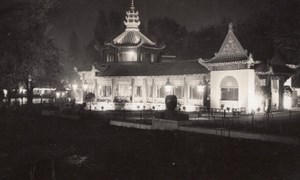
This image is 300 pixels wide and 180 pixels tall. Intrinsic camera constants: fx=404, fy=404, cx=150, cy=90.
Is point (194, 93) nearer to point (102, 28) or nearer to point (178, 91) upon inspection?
point (178, 91)

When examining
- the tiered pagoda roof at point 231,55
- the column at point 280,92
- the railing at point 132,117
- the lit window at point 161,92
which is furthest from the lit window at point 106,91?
the column at point 280,92

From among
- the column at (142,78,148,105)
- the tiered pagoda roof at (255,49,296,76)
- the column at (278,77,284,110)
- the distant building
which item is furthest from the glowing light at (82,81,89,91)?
the column at (278,77,284,110)

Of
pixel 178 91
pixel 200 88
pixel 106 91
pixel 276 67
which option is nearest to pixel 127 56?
pixel 106 91

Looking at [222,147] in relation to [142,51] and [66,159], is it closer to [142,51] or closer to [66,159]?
[66,159]

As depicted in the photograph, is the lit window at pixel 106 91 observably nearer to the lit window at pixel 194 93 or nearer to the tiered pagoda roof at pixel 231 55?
the lit window at pixel 194 93

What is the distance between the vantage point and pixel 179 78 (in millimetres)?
39438

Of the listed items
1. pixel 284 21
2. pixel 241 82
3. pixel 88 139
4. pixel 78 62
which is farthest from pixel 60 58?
pixel 78 62

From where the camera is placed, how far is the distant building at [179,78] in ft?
108

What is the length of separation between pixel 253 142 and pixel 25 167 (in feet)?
32.1

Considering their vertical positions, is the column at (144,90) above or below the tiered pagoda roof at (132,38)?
below

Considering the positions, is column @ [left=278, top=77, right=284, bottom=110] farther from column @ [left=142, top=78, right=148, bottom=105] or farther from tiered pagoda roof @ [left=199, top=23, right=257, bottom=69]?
column @ [left=142, top=78, right=148, bottom=105]

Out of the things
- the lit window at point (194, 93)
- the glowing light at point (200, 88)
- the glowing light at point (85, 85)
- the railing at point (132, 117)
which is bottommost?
the railing at point (132, 117)

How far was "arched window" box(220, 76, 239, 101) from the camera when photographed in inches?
1315

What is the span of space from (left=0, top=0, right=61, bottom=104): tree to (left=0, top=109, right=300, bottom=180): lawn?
4.25 metres
